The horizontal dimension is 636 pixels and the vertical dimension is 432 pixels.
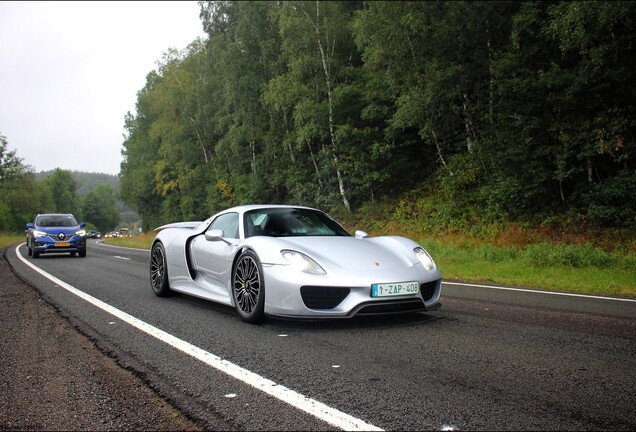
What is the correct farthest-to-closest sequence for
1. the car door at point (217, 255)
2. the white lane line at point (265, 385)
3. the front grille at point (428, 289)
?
the car door at point (217, 255), the front grille at point (428, 289), the white lane line at point (265, 385)

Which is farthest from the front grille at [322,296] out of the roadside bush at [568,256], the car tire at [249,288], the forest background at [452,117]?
the roadside bush at [568,256]

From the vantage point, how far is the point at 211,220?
6.63m

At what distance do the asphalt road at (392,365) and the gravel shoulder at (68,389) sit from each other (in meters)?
0.14

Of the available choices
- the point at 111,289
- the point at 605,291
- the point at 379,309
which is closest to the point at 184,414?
the point at 379,309

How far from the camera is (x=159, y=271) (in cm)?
721

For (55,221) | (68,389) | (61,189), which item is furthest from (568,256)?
(61,189)

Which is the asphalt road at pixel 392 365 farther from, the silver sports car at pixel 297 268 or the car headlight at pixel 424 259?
the car headlight at pixel 424 259

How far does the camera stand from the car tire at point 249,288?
495 centimetres

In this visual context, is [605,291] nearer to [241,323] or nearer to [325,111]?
[241,323]

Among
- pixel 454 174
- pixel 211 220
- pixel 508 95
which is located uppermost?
pixel 508 95

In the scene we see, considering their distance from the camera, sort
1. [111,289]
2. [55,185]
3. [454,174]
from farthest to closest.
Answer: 1. [55,185]
2. [454,174]
3. [111,289]

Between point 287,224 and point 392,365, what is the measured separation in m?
2.70

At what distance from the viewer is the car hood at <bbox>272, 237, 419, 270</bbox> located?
189 inches

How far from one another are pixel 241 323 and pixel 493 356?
2.58 metres
